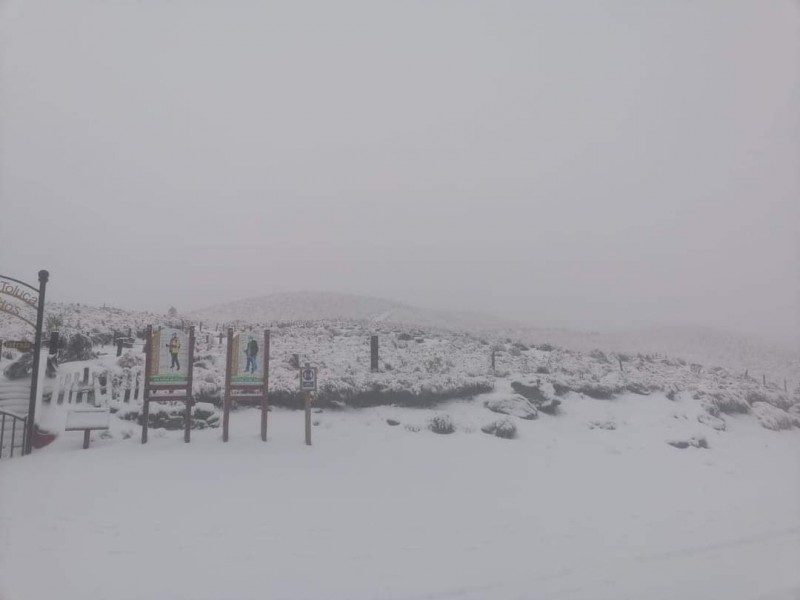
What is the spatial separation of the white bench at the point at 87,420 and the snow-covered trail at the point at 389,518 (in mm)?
438

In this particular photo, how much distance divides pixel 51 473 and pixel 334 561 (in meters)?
5.94

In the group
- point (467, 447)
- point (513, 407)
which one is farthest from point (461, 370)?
point (467, 447)

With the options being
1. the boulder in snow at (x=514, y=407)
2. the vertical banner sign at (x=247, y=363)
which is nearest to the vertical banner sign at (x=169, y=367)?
the vertical banner sign at (x=247, y=363)

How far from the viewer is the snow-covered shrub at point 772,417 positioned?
15859mm

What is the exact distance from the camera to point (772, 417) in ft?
53.0

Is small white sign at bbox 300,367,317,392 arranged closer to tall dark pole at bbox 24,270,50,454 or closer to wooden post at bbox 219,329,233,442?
wooden post at bbox 219,329,233,442

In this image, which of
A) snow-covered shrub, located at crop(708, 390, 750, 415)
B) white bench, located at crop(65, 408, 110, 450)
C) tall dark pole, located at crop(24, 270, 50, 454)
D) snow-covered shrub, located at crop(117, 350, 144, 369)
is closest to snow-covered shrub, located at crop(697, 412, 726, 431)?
snow-covered shrub, located at crop(708, 390, 750, 415)

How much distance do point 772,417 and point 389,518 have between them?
15578 mm

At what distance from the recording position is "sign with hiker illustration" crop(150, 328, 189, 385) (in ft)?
35.6

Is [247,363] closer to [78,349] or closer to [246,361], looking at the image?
[246,361]

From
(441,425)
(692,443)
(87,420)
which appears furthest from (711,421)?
(87,420)

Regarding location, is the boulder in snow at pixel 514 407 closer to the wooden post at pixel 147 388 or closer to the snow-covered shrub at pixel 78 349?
the wooden post at pixel 147 388

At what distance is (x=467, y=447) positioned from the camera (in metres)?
11.5

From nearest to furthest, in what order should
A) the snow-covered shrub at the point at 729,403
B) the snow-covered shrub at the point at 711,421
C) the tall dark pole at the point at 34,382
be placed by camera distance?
the tall dark pole at the point at 34,382, the snow-covered shrub at the point at 711,421, the snow-covered shrub at the point at 729,403
